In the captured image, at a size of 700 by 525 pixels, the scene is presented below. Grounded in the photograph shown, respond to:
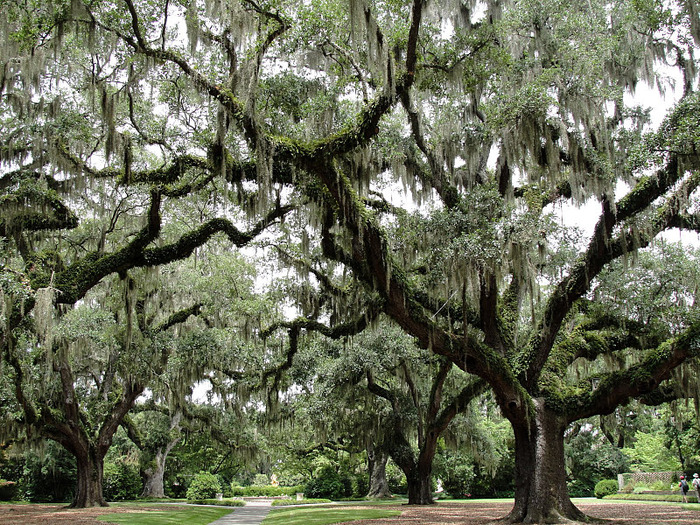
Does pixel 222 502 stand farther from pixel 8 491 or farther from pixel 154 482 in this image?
pixel 8 491

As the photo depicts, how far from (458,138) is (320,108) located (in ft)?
10.2

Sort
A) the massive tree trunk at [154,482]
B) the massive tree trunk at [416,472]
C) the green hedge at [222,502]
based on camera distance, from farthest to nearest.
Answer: the massive tree trunk at [154,482] → the green hedge at [222,502] → the massive tree trunk at [416,472]

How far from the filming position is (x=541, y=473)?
421 inches

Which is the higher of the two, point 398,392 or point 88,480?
point 398,392

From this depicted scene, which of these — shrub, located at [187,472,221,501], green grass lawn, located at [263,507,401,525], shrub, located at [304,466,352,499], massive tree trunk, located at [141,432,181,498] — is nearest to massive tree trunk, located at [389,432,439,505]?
green grass lawn, located at [263,507,401,525]

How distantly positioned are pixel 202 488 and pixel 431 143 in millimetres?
24280

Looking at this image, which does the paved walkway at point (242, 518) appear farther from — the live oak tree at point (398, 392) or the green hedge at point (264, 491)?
the green hedge at point (264, 491)

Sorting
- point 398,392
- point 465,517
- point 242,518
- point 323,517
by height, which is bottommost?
point 242,518

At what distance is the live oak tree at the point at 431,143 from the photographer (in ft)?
30.8

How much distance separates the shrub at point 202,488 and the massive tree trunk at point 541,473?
72.2 ft

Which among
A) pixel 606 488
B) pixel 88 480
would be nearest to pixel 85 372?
pixel 88 480

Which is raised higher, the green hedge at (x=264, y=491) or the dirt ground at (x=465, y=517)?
the dirt ground at (x=465, y=517)

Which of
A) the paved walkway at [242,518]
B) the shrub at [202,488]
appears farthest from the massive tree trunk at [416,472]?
the shrub at [202,488]

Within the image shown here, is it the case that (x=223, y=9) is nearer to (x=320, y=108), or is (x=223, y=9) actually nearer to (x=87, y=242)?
(x=320, y=108)
